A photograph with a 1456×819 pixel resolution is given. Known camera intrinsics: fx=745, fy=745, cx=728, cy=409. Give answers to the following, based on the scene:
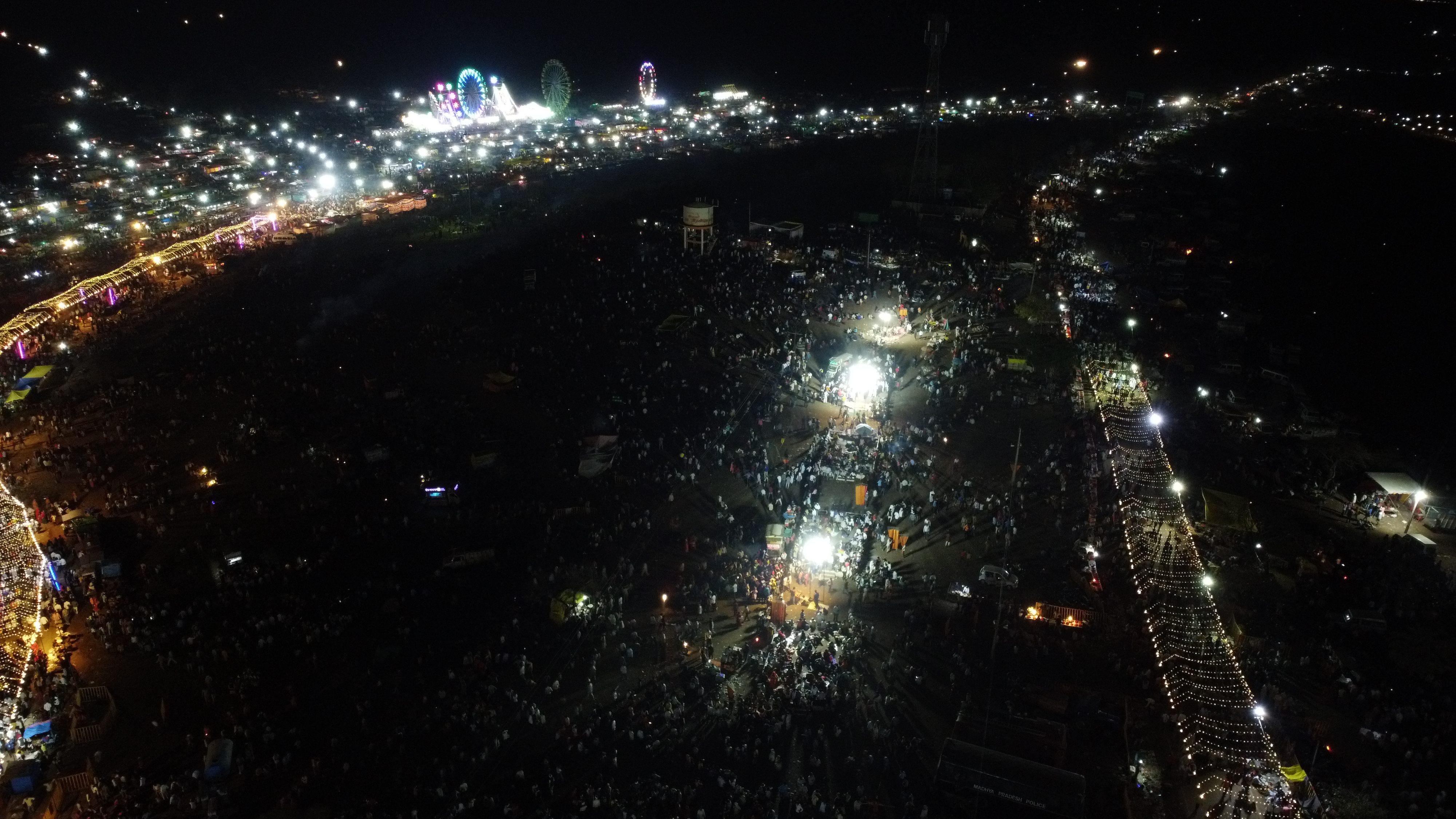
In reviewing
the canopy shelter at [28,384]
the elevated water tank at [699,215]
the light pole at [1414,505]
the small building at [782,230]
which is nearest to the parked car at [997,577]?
the light pole at [1414,505]

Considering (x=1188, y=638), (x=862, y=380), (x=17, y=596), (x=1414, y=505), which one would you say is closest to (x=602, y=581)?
(x=17, y=596)

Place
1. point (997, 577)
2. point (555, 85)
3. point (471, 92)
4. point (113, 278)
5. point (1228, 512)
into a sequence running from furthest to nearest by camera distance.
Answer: point (555, 85)
point (471, 92)
point (113, 278)
point (1228, 512)
point (997, 577)

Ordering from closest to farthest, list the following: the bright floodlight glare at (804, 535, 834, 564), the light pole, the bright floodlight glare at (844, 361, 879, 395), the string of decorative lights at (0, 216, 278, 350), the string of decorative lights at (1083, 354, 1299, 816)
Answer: the string of decorative lights at (1083, 354, 1299, 816), the bright floodlight glare at (804, 535, 834, 564), the light pole, the bright floodlight glare at (844, 361, 879, 395), the string of decorative lights at (0, 216, 278, 350)

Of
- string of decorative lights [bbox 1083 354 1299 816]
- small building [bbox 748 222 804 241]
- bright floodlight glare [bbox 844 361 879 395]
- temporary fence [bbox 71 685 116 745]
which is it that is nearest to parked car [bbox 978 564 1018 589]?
string of decorative lights [bbox 1083 354 1299 816]

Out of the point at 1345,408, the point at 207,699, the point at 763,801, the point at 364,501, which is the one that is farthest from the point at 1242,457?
the point at 207,699

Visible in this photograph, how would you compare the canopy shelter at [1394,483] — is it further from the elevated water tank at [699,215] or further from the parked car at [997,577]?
the elevated water tank at [699,215]

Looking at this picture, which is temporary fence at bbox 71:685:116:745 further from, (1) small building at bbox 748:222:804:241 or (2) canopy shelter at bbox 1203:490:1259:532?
(1) small building at bbox 748:222:804:241

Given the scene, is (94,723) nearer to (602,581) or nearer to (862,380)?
(602,581)
